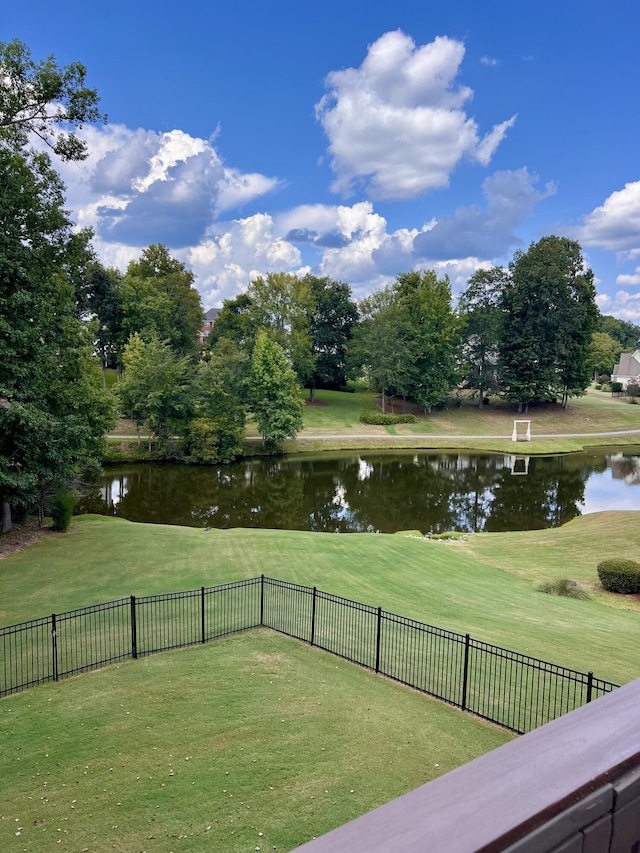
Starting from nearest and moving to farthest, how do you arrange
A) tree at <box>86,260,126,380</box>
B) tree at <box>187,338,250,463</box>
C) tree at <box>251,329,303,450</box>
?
tree at <box>187,338,250,463</box> → tree at <box>251,329,303,450</box> → tree at <box>86,260,126,380</box>

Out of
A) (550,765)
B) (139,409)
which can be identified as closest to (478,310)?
(139,409)

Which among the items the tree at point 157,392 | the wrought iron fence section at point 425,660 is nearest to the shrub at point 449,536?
the wrought iron fence section at point 425,660

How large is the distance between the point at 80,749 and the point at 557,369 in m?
63.3

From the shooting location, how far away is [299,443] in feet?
160

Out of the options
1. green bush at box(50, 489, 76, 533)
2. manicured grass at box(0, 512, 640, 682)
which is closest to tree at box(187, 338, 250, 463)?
manicured grass at box(0, 512, 640, 682)

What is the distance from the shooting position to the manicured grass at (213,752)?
544 centimetres

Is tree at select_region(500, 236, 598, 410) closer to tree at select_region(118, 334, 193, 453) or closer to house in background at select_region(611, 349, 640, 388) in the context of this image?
house in background at select_region(611, 349, 640, 388)

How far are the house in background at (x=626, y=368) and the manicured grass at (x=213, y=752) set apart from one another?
94066 millimetres

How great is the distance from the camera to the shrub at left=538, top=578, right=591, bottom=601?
1557cm

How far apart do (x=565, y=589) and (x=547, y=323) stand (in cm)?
5042

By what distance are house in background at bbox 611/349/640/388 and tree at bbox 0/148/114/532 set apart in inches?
3511

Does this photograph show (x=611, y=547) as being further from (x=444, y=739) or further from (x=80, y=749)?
(x=80, y=749)

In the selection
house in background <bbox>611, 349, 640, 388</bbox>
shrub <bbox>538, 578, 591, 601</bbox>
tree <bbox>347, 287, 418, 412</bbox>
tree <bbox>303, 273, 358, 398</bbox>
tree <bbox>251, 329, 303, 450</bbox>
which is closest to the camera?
shrub <bbox>538, 578, 591, 601</bbox>

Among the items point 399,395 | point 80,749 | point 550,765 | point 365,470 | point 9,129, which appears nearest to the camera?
point 550,765
